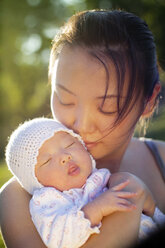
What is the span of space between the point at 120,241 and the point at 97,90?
0.85m

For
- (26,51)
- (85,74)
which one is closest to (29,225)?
A: (85,74)

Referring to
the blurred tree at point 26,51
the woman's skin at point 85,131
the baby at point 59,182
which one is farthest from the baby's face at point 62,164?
the blurred tree at point 26,51

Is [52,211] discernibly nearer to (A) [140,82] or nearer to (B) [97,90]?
(B) [97,90]

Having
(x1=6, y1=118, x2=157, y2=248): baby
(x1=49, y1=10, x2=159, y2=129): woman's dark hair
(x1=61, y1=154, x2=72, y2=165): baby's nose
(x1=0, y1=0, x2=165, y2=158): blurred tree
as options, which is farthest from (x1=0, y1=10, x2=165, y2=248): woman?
(x1=0, y1=0, x2=165, y2=158): blurred tree

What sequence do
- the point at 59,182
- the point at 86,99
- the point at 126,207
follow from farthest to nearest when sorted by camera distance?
the point at 86,99
the point at 59,182
the point at 126,207

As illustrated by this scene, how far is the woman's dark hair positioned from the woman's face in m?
0.04

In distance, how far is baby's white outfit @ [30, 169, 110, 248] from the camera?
1.65 meters

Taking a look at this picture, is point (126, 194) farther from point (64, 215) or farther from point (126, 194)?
point (64, 215)

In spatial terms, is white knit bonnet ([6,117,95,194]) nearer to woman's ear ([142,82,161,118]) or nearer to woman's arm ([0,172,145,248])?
woman's arm ([0,172,145,248])

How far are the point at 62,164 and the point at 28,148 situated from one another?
0.21 m

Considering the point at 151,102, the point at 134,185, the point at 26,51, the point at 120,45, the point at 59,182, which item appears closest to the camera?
the point at 134,185

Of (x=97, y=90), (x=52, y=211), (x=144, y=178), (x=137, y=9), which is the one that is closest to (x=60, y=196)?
(x=52, y=211)

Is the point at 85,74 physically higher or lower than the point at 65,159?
higher

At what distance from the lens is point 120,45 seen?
7.31ft
